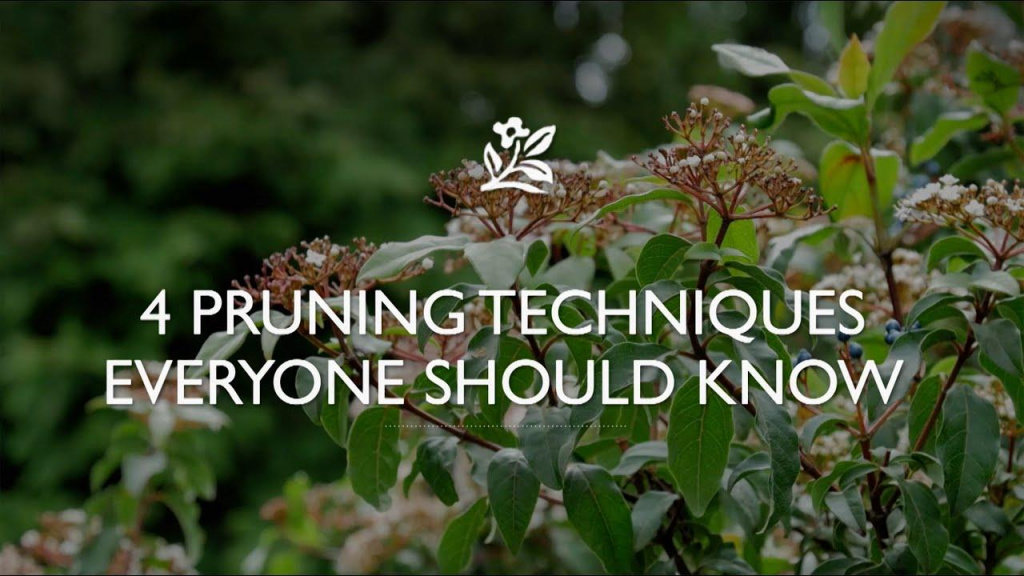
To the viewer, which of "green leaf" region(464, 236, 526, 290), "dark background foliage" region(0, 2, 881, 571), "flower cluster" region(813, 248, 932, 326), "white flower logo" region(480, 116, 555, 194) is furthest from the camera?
"dark background foliage" region(0, 2, 881, 571)

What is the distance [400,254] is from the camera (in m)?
0.67

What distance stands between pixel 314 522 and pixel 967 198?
40.2 inches

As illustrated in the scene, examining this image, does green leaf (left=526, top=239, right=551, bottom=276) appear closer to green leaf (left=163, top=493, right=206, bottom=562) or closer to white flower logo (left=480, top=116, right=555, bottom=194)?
white flower logo (left=480, top=116, right=555, bottom=194)

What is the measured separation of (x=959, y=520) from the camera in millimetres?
797

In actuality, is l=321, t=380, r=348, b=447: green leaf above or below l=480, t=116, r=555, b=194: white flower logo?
below

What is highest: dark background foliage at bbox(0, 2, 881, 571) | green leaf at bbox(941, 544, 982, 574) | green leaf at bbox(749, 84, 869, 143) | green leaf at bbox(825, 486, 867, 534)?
dark background foliage at bbox(0, 2, 881, 571)

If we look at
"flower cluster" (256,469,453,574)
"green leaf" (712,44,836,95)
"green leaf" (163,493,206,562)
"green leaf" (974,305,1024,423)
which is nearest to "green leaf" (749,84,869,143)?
"green leaf" (712,44,836,95)

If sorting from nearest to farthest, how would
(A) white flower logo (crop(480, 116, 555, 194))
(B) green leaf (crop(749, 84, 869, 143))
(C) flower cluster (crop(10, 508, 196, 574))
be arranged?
1. (A) white flower logo (crop(480, 116, 555, 194))
2. (B) green leaf (crop(749, 84, 869, 143))
3. (C) flower cluster (crop(10, 508, 196, 574))

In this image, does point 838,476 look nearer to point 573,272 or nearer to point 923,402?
point 923,402

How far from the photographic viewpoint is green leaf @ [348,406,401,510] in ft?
2.44

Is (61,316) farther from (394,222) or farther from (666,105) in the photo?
(666,105)

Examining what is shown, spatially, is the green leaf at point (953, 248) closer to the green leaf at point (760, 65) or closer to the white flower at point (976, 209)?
the white flower at point (976, 209)

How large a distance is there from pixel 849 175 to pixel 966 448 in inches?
14.4

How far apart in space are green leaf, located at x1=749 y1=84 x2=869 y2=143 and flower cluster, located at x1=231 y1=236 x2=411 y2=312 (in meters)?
0.34
